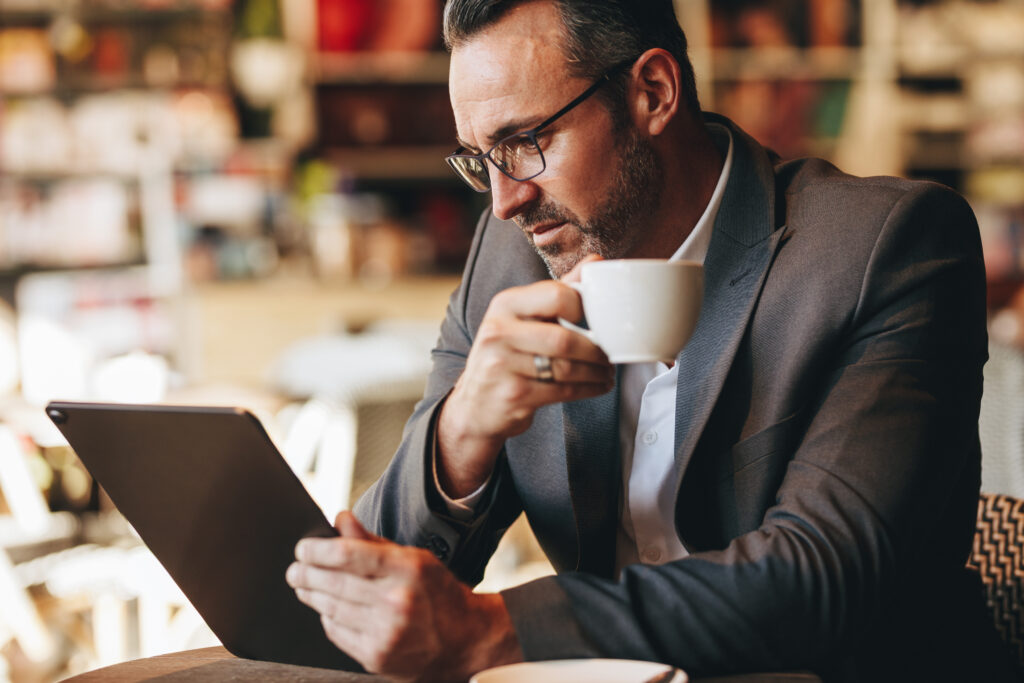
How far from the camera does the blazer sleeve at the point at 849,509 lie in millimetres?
884

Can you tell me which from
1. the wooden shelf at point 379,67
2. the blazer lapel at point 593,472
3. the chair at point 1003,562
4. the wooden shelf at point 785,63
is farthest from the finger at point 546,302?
the wooden shelf at point 785,63

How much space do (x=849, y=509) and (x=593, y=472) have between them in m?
0.36

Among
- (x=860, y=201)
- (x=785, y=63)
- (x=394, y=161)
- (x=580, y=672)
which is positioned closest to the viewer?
(x=580, y=672)

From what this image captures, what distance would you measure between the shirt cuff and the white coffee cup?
0.96 ft

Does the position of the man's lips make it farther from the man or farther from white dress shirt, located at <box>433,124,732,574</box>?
white dress shirt, located at <box>433,124,732,574</box>

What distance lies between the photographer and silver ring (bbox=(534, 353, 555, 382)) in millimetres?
889

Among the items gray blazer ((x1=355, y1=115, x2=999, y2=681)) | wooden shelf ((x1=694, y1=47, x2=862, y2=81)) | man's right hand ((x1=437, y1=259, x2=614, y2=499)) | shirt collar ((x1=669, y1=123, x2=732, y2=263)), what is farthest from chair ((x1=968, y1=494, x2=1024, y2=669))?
wooden shelf ((x1=694, y1=47, x2=862, y2=81))

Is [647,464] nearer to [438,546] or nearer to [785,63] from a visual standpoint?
[438,546]

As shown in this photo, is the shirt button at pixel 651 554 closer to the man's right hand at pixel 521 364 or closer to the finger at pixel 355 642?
the man's right hand at pixel 521 364

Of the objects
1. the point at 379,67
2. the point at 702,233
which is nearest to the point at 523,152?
the point at 702,233

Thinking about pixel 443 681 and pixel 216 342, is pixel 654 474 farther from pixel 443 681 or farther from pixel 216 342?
pixel 216 342

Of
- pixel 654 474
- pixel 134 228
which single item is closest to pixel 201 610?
pixel 654 474

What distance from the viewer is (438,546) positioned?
1102 mm

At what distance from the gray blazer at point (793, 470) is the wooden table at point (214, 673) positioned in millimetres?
83
